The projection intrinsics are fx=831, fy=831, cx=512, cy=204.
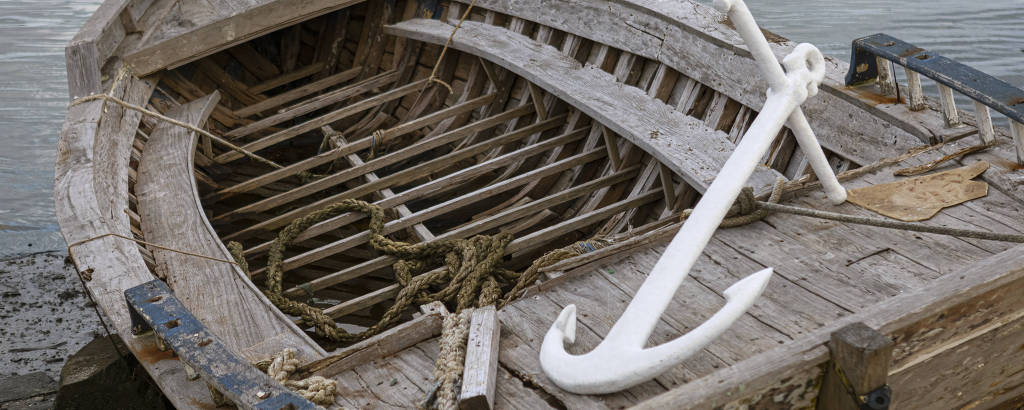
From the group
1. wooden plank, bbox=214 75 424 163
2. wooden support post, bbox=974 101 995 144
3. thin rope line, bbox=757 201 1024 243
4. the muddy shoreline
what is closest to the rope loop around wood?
thin rope line, bbox=757 201 1024 243

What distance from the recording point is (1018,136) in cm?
260

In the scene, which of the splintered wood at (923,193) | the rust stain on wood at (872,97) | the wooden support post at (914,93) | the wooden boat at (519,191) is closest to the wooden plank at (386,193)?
the wooden boat at (519,191)

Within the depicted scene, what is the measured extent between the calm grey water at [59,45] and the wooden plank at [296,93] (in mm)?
2220

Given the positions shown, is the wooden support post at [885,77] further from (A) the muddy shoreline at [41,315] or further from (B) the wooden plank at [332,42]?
(A) the muddy shoreline at [41,315]

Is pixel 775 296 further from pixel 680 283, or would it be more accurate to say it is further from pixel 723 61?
pixel 723 61

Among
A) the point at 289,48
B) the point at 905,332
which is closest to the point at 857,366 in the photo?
the point at 905,332

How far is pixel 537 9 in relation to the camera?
14.9 feet

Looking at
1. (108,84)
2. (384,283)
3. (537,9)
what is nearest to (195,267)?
(384,283)

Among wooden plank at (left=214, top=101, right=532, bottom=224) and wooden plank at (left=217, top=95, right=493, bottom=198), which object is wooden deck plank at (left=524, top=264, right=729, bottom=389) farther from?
wooden plank at (left=217, top=95, right=493, bottom=198)

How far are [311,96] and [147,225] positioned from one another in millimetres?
2641

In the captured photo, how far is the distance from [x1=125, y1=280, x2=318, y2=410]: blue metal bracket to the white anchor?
23.9 inches

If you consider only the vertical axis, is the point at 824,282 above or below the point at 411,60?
above

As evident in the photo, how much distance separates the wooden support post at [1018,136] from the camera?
258 centimetres

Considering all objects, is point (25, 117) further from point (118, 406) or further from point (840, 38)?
point (840, 38)
